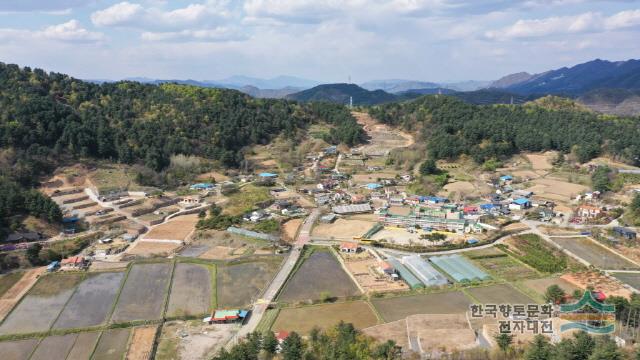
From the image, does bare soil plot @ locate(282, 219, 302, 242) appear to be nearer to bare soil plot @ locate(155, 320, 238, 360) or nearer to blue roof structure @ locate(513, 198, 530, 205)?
bare soil plot @ locate(155, 320, 238, 360)

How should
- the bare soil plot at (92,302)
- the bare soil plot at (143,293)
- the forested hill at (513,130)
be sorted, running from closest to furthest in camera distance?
the bare soil plot at (92,302) < the bare soil plot at (143,293) < the forested hill at (513,130)

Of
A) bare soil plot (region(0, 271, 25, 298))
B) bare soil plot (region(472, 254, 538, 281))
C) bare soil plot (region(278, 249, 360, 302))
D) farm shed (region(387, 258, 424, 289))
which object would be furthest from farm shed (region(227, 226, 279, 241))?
bare soil plot (region(472, 254, 538, 281))

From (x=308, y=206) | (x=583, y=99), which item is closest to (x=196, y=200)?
(x=308, y=206)

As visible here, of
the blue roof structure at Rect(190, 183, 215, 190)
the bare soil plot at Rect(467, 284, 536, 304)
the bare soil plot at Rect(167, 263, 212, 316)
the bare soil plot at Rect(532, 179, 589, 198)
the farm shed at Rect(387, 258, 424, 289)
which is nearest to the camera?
the bare soil plot at Rect(167, 263, 212, 316)

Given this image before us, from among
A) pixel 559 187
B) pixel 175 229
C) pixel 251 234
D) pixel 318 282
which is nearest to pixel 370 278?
pixel 318 282

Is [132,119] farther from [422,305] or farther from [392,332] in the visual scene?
[392,332]

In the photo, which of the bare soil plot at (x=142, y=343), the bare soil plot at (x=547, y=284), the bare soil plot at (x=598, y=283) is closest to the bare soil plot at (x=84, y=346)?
the bare soil plot at (x=142, y=343)

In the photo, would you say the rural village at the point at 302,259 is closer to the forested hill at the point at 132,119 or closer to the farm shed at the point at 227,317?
the farm shed at the point at 227,317
